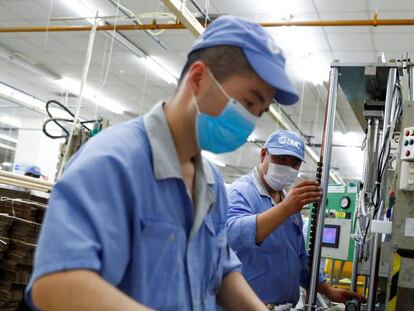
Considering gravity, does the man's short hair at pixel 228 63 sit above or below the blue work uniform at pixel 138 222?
above

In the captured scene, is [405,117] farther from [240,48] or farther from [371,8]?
[371,8]

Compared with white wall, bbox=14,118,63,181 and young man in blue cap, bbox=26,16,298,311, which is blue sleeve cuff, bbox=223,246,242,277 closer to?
young man in blue cap, bbox=26,16,298,311

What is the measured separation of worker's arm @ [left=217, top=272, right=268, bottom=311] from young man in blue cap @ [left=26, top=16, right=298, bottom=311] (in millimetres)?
76

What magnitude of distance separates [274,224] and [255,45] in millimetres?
1126

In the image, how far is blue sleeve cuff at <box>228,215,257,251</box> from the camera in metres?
2.01

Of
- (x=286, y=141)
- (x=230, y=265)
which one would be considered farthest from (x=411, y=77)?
(x=230, y=265)

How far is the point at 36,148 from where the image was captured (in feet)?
39.9

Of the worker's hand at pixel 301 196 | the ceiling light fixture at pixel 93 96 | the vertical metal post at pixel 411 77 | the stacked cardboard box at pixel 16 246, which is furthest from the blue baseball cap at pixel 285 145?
the ceiling light fixture at pixel 93 96

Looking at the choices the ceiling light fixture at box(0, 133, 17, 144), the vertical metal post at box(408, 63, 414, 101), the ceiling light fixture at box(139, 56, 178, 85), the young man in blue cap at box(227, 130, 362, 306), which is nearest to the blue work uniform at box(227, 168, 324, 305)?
the young man in blue cap at box(227, 130, 362, 306)

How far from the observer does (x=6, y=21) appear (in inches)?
264

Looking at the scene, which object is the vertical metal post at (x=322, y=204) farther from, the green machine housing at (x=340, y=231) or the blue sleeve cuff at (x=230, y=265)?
the green machine housing at (x=340, y=231)

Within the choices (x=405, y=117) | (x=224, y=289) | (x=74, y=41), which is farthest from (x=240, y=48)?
(x=74, y=41)

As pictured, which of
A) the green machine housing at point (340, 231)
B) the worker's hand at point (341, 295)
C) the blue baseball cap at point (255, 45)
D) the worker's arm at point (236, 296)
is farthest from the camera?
the green machine housing at point (340, 231)

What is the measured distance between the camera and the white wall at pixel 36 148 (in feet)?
38.2
